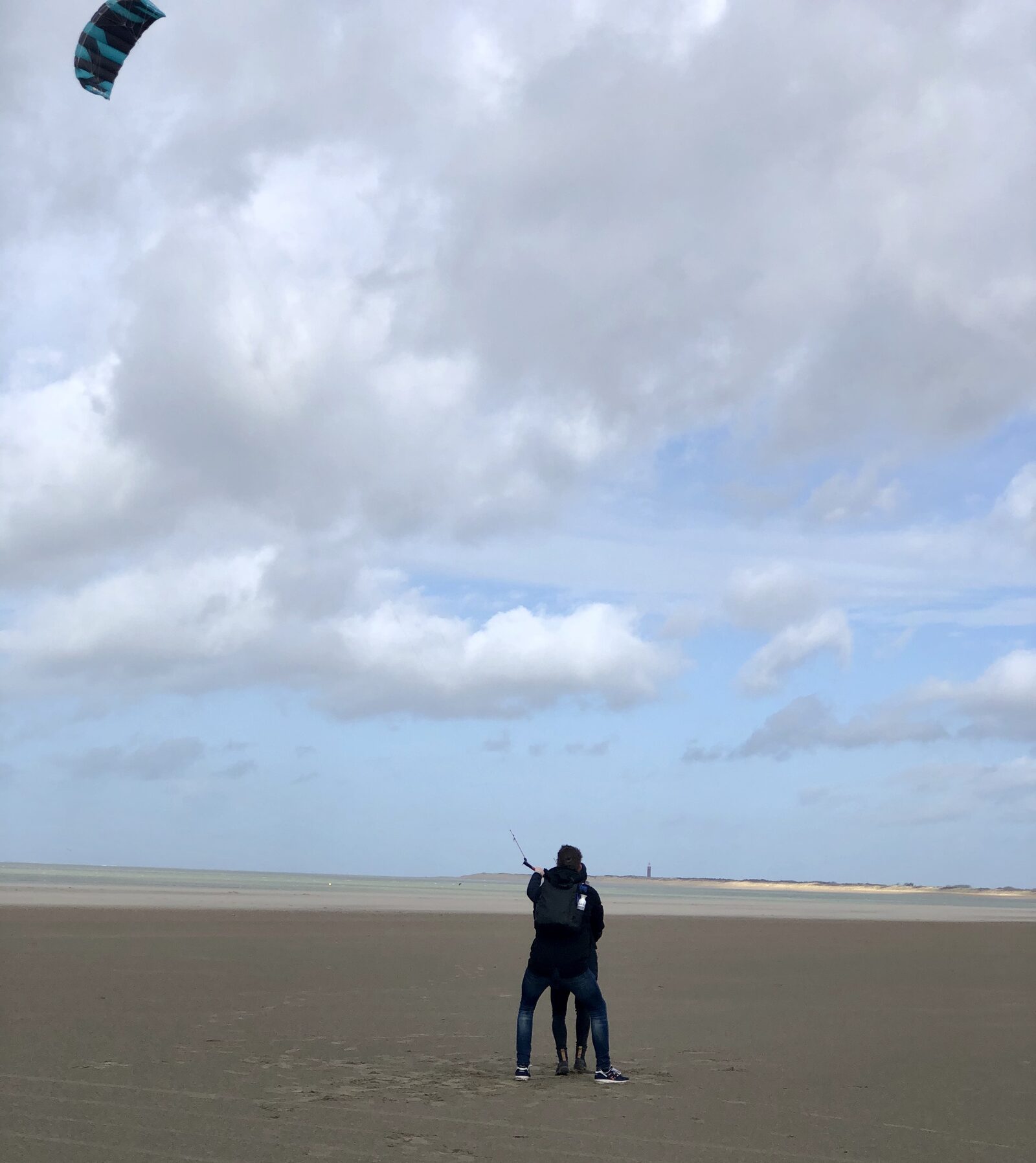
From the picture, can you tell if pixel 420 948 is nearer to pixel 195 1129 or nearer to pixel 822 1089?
pixel 822 1089

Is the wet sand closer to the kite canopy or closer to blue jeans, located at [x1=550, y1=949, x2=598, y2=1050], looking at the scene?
blue jeans, located at [x1=550, y1=949, x2=598, y2=1050]

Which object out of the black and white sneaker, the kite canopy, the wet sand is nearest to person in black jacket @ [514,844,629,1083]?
the black and white sneaker

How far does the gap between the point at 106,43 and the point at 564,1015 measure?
1734cm

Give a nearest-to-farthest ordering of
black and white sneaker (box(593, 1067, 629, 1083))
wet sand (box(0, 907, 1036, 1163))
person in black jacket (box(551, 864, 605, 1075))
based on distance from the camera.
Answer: wet sand (box(0, 907, 1036, 1163))
black and white sneaker (box(593, 1067, 629, 1083))
person in black jacket (box(551, 864, 605, 1075))

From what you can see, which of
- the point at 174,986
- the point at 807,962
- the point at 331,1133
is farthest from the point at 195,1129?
the point at 807,962

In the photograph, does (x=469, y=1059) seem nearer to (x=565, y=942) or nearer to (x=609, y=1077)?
(x=609, y=1077)

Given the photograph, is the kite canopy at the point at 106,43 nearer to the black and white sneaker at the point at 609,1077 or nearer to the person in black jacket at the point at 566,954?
the person in black jacket at the point at 566,954

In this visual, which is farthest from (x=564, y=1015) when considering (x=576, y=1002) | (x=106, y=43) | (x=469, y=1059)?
(x=106, y=43)

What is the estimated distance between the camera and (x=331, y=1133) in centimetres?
796

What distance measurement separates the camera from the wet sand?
Answer: 26.0 feet

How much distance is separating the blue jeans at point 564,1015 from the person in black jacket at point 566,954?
9 centimetres

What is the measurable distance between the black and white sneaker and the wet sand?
4.5 inches

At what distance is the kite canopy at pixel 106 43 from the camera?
19.4m

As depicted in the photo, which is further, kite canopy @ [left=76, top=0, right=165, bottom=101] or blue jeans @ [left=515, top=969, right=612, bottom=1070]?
kite canopy @ [left=76, top=0, right=165, bottom=101]
